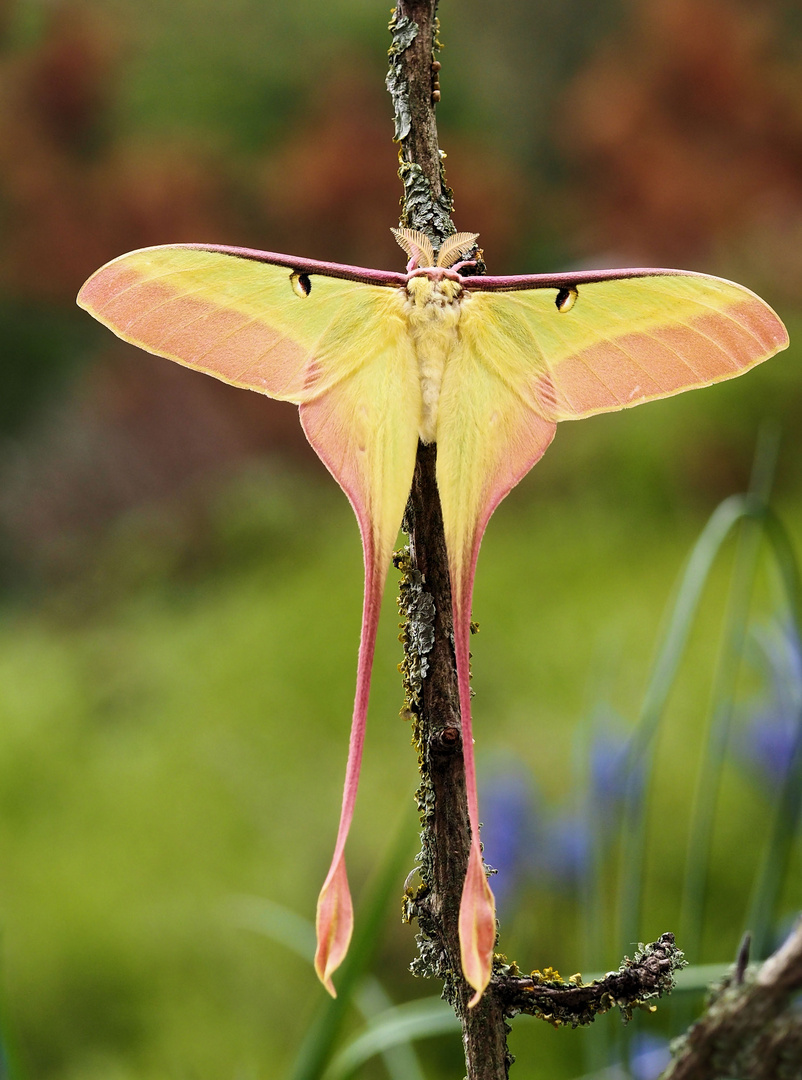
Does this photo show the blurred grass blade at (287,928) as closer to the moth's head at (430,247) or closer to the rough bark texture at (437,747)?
the rough bark texture at (437,747)

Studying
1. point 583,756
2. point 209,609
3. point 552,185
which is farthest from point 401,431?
point 552,185

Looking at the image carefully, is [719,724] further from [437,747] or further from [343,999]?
[437,747]

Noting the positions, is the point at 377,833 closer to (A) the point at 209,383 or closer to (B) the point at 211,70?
(A) the point at 209,383

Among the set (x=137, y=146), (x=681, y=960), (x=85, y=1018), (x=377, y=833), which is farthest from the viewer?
(x=137, y=146)

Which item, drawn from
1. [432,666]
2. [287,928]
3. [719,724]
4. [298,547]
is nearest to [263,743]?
[298,547]

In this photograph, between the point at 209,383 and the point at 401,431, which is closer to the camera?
the point at 401,431

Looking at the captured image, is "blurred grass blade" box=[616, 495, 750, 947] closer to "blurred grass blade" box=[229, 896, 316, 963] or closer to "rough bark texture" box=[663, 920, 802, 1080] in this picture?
"blurred grass blade" box=[229, 896, 316, 963]

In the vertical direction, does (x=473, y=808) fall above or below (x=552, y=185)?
below

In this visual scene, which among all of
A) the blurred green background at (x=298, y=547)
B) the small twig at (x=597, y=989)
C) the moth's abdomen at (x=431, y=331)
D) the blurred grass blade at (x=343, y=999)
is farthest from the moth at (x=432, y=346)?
the blurred green background at (x=298, y=547)
